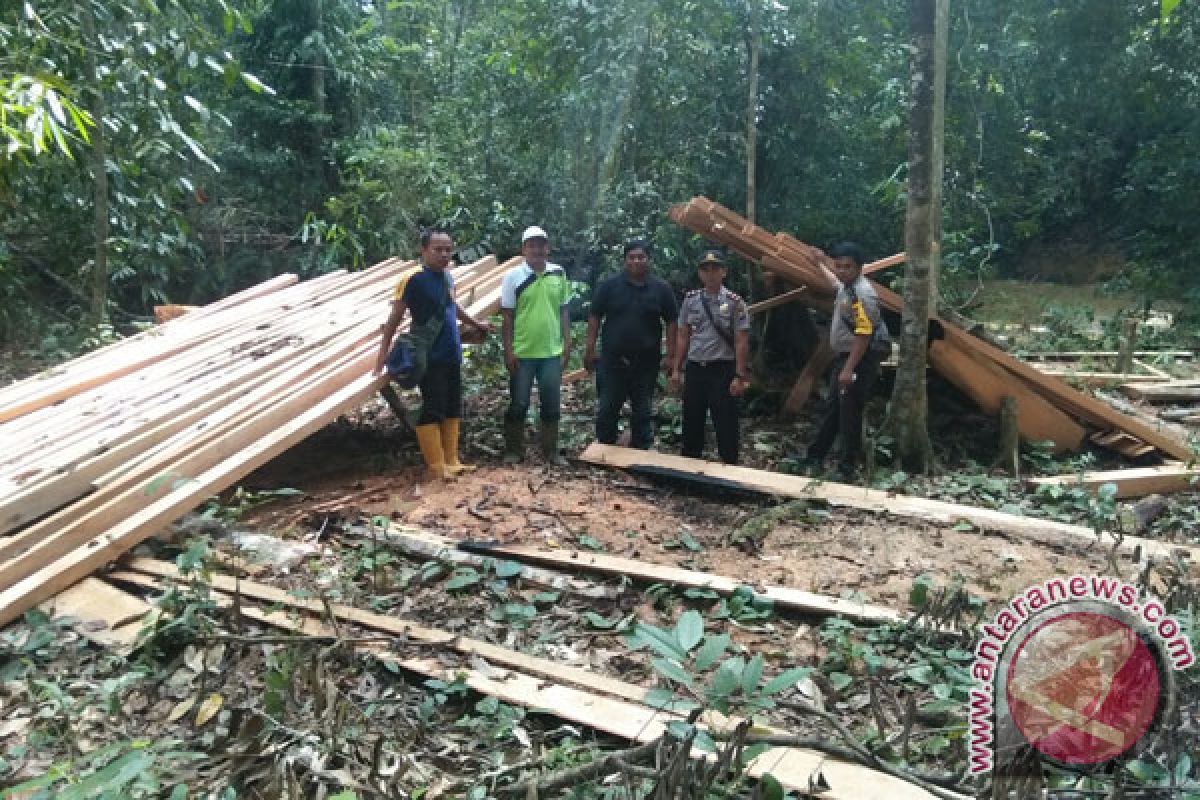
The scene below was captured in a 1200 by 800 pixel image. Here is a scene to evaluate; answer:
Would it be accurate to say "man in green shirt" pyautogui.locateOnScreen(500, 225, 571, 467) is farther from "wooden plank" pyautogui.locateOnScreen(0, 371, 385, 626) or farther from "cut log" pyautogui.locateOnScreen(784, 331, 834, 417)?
"cut log" pyautogui.locateOnScreen(784, 331, 834, 417)

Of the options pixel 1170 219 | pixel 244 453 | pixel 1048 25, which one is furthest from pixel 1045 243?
pixel 244 453

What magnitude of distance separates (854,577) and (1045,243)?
1725 cm

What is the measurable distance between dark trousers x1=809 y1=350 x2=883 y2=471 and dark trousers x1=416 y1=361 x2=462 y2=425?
265cm

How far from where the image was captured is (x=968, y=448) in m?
6.50

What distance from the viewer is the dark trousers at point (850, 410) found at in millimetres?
5816

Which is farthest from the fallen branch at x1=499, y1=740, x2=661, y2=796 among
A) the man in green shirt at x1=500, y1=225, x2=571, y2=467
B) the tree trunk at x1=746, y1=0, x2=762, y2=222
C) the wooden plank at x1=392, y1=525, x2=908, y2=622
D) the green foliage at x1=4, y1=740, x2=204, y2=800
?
the tree trunk at x1=746, y1=0, x2=762, y2=222

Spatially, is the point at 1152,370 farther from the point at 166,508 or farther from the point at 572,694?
the point at 166,508

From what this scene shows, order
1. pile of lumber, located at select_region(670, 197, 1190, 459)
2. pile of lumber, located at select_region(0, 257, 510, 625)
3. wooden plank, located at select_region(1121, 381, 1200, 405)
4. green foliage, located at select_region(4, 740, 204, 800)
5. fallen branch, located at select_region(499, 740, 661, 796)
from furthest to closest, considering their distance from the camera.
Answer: wooden plank, located at select_region(1121, 381, 1200, 405)
pile of lumber, located at select_region(670, 197, 1190, 459)
pile of lumber, located at select_region(0, 257, 510, 625)
fallen branch, located at select_region(499, 740, 661, 796)
green foliage, located at select_region(4, 740, 204, 800)

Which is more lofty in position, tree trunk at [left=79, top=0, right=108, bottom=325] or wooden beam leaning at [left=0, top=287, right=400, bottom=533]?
tree trunk at [left=79, top=0, right=108, bottom=325]

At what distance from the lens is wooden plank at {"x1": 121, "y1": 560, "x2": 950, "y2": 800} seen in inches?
93.4

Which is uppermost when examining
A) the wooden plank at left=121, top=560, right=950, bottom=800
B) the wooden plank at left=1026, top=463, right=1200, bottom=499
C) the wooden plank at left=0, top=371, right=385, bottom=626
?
the wooden plank at left=0, top=371, right=385, bottom=626

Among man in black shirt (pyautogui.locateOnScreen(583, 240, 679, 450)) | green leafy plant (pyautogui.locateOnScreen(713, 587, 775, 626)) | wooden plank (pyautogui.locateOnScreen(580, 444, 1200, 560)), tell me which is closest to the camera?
green leafy plant (pyautogui.locateOnScreen(713, 587, 775, 626))

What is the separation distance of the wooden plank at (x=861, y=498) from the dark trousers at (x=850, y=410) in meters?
0.78

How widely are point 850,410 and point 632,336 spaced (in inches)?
63.8
